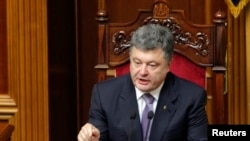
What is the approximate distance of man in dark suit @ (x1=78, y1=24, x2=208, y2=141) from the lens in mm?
2162

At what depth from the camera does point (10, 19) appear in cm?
321

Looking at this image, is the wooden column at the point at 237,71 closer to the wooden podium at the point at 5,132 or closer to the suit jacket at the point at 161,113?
the suit jacket at the point at 161,113

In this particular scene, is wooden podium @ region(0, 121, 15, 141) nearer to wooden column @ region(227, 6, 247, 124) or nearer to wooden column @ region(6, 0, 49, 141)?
wooden column @ region(6, 0, 49, 141)

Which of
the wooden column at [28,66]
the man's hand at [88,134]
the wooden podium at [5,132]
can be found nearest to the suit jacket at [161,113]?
the man's hand at [88,134]

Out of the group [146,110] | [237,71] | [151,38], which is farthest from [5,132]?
[237,71]

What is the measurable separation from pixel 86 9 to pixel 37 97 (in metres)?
0.74

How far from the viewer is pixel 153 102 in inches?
89.2

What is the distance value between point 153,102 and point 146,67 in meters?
0.17

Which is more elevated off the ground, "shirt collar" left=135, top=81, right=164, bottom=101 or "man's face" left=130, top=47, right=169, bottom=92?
"man's face" left=130, top=47, right=169, bottom=92

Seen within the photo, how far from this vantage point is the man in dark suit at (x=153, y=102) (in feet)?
7.09

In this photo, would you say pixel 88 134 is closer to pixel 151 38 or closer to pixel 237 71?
pixel 151 38

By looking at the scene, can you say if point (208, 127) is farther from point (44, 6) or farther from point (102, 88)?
point (44, 6)

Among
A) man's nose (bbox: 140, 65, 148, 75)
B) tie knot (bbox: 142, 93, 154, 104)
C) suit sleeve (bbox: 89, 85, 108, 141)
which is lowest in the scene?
suit sleeve (bbox: 89, 85, 108, 141)

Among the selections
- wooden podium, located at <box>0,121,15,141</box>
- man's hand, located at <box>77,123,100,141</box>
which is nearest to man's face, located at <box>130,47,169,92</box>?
man's hand, located at <box>77,123,100,141</box>
